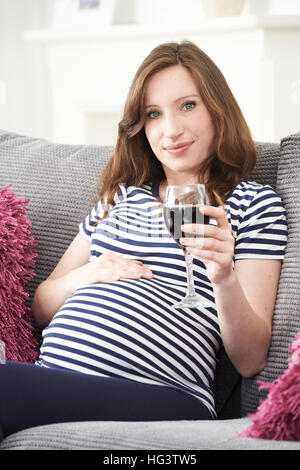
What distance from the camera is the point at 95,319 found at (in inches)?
Answer: 59.3

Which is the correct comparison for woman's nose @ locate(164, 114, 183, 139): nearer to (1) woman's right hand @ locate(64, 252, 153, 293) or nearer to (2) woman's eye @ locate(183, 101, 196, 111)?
(2) woman's eye @ locate(183, 101, 196, 111)

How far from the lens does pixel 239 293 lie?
1354 millimetres

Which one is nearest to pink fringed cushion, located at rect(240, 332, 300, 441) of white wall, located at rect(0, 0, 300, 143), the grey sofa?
the grey sofa

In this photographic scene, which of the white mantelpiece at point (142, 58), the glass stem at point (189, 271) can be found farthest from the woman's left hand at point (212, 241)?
the white mantelpiece at point (142, 58)

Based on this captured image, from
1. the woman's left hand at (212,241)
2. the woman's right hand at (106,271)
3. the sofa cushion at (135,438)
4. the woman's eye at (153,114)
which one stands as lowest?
the sofa cushion at (135,438)

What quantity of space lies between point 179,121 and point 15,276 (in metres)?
0.51

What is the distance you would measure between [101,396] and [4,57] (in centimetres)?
346

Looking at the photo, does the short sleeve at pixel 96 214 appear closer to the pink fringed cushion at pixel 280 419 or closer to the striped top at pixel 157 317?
the striped top at pixel 157 317

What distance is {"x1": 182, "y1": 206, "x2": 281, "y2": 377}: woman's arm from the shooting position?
1.26 meters

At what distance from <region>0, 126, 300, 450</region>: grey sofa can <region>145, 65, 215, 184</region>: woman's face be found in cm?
15

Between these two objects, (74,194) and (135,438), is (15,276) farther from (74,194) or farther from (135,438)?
(135,438)

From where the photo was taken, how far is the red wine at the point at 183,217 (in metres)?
1.28

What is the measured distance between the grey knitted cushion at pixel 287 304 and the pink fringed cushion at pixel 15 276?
52 centimetres
